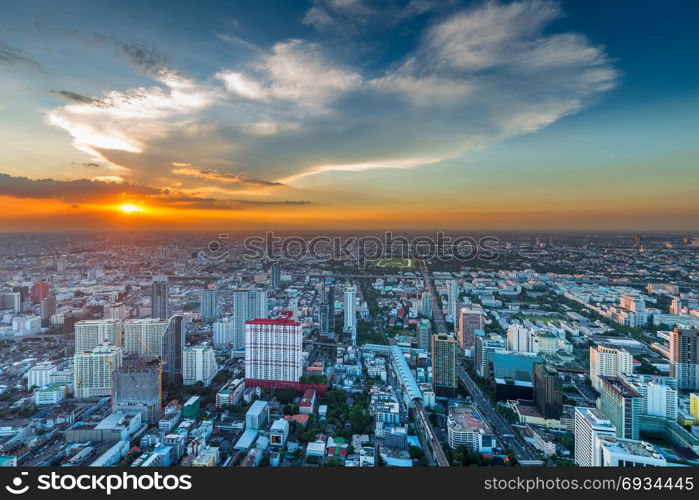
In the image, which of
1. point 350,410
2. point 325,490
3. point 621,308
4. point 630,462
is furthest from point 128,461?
point 621,308

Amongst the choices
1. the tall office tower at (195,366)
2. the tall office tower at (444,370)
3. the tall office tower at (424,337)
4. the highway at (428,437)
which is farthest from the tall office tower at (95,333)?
the tall office tower at (424,337)

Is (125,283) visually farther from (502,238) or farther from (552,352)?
(502,238)

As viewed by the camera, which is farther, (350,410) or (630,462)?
(350,410)

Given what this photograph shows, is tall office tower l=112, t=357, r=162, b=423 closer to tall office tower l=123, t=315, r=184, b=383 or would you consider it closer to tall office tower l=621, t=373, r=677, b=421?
tall office tower l=123, t=315, r=184, b=383

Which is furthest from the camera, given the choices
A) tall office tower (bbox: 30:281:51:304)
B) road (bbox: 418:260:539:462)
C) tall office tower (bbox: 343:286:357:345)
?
tall office tower (bbox: 343:286:357:345)

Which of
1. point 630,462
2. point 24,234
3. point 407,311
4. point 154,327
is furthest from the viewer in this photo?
point 407,311

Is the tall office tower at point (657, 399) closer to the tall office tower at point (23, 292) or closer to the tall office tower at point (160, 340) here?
the tall office tower at point (160, 340)

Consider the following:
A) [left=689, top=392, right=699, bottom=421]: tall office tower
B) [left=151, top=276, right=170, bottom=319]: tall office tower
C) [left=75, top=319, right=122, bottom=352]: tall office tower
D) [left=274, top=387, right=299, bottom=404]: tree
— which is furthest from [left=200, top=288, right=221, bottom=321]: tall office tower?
[left=689, top=392, right=699, bottom=421]: tall office tower
